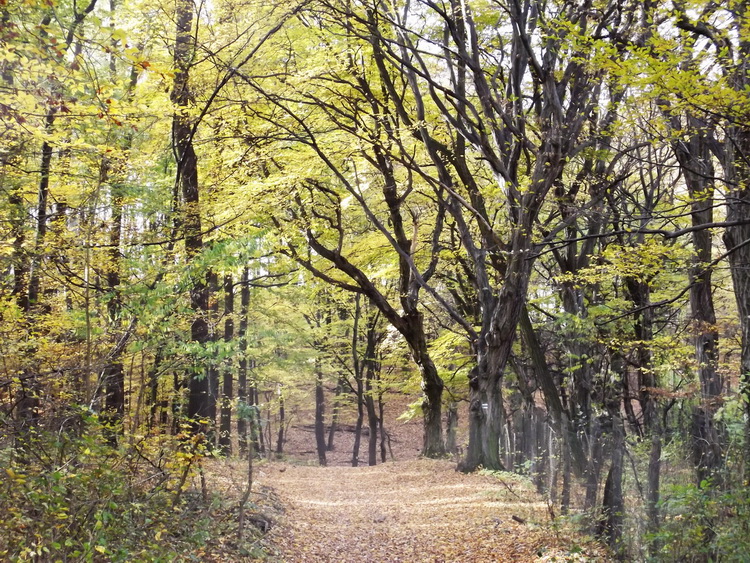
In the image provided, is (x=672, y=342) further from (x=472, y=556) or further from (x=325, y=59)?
(x=325, y=59)

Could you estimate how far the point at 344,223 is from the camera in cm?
1788

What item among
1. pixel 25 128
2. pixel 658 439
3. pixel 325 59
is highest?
pixel 325 59

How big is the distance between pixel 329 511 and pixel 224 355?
4.47m

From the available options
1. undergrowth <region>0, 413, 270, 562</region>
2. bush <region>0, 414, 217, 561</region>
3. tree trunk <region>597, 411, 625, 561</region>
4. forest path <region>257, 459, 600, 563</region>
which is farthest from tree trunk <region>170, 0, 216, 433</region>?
tree trunk <region>597, 411, 625, 561</region>

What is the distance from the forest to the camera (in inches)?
215

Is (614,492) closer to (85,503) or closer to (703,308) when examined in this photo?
(703,308)

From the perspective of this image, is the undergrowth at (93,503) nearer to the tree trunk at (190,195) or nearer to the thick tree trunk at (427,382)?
the tree trunk at (190,195)

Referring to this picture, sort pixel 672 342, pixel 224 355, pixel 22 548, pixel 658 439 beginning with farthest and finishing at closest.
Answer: pixel 672 342
pixel 224 355
pixel 658 439
pixel 22 548

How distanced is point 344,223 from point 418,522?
962 centimetres

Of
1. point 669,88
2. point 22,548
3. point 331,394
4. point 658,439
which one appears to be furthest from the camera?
point 331,394

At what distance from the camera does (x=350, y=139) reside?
1178 cm

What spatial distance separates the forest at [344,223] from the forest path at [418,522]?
0.68 m

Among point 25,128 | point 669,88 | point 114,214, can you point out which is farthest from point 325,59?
point 669,88

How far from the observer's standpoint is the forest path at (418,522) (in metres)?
8.06
